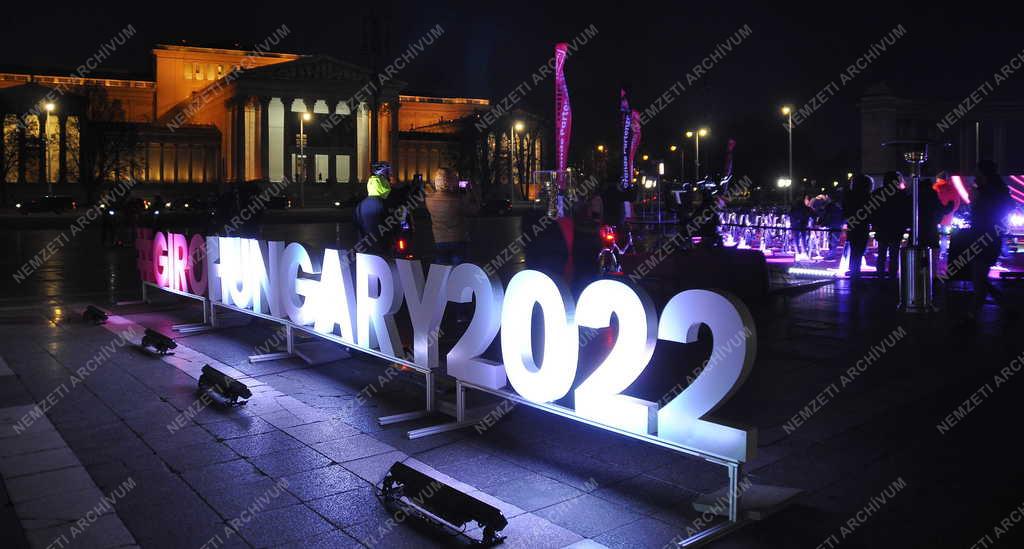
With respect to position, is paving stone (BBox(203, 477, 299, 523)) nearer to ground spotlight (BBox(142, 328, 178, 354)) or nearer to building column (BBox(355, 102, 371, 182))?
ground spotlight (BBox(142, 328, 178, 354))

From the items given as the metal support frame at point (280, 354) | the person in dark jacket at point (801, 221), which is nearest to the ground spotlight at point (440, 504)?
the metal support frame at point (280, 354)

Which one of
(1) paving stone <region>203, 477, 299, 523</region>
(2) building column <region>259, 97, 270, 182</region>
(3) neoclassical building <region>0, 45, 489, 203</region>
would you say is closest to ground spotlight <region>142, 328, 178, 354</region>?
(1) paving stone <region>203, 477, 299, 523</region>

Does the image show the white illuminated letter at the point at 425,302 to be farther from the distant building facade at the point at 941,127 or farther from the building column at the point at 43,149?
the building column at the point at 43,149

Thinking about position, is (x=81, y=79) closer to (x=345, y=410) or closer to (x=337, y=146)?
(x=337, y=146)

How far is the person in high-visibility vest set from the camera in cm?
1149

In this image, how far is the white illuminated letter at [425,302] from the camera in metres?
6.55

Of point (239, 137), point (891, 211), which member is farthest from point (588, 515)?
point (239, 137)

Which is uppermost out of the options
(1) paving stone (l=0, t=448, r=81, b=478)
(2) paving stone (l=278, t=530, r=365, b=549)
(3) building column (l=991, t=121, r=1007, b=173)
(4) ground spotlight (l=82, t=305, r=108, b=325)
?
(3) building column (l=991, t=121, r=1007, b=173)

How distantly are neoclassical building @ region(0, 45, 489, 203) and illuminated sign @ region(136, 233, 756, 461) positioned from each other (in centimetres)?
6684

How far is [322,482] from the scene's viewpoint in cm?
530

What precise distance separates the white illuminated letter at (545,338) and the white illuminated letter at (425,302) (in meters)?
0.78

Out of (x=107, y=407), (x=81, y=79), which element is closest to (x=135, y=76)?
(x=81, y=79)

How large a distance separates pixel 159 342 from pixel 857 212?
11.7 m

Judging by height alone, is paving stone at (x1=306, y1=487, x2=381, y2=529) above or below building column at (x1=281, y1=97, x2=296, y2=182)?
below
